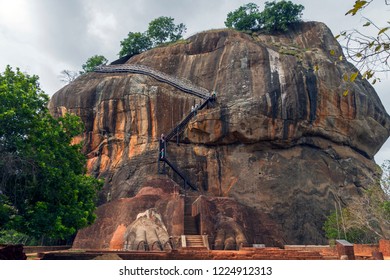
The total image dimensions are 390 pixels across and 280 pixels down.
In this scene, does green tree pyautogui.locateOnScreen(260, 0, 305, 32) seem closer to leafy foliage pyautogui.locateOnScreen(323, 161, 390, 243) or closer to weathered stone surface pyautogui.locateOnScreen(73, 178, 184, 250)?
leafy foliage pyautogui.locateOnScreen(323, 161, 390, 243)

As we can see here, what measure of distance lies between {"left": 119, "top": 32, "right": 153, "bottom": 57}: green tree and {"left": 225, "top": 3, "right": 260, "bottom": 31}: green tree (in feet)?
29.3

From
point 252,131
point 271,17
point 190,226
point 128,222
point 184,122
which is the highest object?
point 271,17

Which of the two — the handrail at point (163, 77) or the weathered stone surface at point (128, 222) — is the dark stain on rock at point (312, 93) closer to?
the handrail at point (163, 77)

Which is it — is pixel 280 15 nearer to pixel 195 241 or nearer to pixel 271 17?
pixel 271 17

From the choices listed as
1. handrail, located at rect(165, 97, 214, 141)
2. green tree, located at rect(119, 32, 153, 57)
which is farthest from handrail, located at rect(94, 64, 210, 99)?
green tree, located at rect(119, 32, 153, 57)

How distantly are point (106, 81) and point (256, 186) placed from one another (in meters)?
15.5

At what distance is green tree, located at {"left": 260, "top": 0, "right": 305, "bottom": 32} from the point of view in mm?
39219

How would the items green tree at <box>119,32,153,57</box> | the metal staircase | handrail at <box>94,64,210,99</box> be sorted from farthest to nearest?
green tree at <box>119,32,153,57</box> < handrail at <box>94,64,210,99</box> < the metal staircase

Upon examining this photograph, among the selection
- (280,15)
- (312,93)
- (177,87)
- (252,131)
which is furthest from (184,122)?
(280,15)

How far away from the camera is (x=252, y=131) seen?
31109 mm

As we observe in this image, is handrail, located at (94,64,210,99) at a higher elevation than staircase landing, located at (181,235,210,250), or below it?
higher

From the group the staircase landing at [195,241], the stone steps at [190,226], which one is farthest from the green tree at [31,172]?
the stone steps at [190,226]

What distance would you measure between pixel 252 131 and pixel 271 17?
14285 millimetres

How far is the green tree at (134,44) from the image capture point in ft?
143
